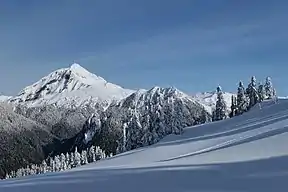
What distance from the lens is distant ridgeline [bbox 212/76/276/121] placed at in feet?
275

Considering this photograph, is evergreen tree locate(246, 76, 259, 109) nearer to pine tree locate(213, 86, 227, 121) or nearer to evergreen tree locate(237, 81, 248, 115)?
evergreen tree locate(237, 81, 248, 115)

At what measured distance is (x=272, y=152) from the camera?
15109mm

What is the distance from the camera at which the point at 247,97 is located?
86625 mm

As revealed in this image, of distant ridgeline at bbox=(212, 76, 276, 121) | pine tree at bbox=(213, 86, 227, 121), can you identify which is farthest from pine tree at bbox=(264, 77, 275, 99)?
pine tree at bbox=(213, 86, 227, 121)

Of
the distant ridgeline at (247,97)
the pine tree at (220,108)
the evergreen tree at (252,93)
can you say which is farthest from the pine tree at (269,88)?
the pine tree at (220,108)

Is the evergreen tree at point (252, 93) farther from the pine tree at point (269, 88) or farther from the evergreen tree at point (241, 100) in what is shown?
the pine tree at point (269, 88)

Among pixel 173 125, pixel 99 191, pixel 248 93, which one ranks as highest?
pixel 248 93

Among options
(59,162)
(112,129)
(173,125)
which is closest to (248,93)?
(173,125)

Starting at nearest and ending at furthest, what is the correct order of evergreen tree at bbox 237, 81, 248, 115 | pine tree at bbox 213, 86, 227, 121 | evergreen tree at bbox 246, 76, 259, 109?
evergreen tree at bbox 246, 76, 259, 109
evergreen tree at bbox 237, 81, 248, 115
pine tree at bbox 213, 86, 227, 121

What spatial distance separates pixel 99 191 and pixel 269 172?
4.41 m

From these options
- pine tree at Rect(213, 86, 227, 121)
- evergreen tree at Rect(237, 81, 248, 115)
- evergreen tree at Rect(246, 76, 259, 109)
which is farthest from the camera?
pine tree at Rect(213, 86, 227, 121)

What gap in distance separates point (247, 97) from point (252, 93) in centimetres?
231

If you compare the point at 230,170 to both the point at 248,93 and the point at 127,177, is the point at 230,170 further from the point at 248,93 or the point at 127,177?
the point at 248,93

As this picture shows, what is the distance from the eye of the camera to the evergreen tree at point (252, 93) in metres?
83.3
